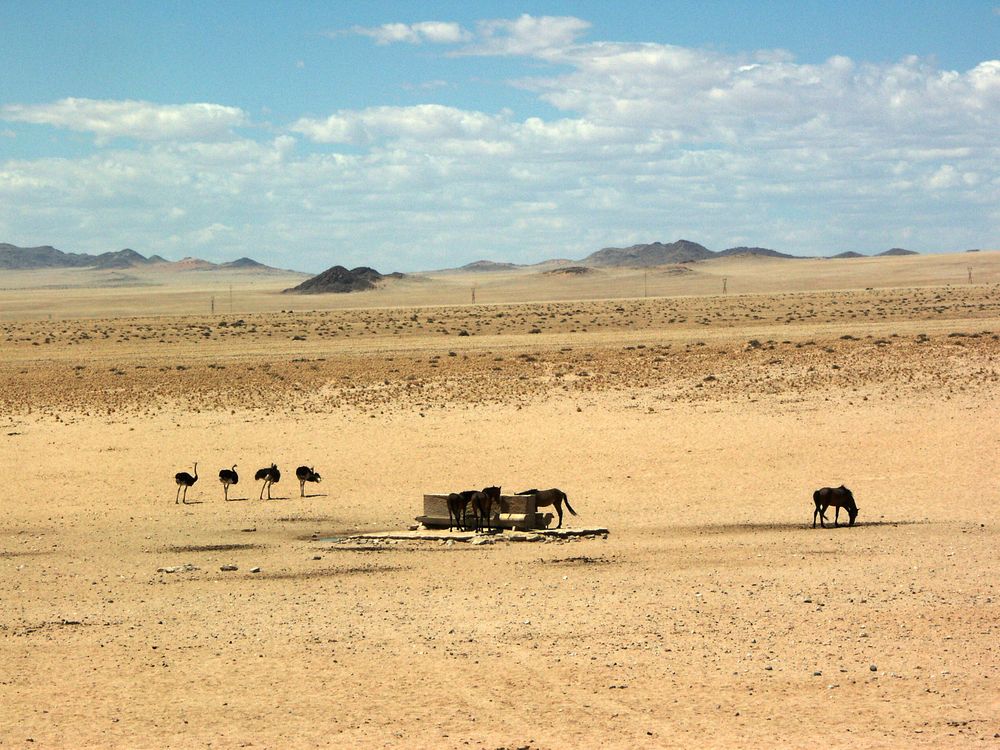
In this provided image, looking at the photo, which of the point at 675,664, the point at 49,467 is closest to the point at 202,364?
the point at 49,467

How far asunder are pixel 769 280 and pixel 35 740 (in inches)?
7130

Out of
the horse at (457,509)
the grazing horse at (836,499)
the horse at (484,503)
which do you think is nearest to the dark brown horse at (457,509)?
the horse at (457,509)

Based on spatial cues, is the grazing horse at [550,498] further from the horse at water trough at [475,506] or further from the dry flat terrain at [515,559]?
the dry flat terrain at [515,559]

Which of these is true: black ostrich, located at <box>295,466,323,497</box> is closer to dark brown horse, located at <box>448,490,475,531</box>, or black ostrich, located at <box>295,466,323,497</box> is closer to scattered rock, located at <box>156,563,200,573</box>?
dark brown horse, located at <box>448,490,475,531</box>

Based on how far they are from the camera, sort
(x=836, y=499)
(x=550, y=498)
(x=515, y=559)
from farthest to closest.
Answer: (x=550, y=498)
(x=836, y=499)
(x=515, y=559)

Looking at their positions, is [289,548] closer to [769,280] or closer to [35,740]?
[35,740]

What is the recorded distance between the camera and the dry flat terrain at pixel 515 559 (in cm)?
1082

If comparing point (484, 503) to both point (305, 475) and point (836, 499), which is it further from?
point (305, 475)

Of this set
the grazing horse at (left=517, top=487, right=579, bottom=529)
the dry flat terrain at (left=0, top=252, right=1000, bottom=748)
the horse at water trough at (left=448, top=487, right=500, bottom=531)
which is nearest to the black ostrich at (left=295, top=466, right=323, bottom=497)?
the dry flat terrain at (left=0, top=252, right=1000, bottom=748)

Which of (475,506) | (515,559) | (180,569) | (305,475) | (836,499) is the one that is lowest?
(180,569)

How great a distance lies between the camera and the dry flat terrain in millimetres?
10820

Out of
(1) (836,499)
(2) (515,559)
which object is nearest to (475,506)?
(2) (515,559)

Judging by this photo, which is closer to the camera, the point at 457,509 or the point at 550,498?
the point at 457,509

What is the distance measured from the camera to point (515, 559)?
56.6 ft
